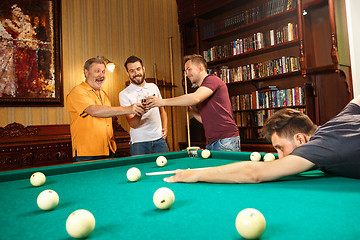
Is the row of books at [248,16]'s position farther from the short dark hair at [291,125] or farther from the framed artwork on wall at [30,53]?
the short dark hair at [291,125]

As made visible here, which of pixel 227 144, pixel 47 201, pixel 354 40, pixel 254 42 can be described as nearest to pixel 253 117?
pixel 254 42

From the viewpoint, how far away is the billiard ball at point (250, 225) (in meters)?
0.73

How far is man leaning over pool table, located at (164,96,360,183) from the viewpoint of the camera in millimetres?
1249

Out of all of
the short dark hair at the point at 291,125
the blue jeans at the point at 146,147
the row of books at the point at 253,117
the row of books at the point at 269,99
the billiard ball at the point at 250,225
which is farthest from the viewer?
the row of books at the point at 253,117

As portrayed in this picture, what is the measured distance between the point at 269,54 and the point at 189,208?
13.4ft

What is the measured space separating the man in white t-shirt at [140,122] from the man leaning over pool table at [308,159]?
1703 millimetres

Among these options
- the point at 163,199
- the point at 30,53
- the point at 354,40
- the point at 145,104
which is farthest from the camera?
the point at 30,53

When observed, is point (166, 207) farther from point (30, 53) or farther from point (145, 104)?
point (30, 53)

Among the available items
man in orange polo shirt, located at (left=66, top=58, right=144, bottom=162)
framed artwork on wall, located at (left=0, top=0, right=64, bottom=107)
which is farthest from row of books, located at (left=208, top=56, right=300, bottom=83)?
framed artwork on wall, located at (left=0, top=0, right=64, bottom=107)

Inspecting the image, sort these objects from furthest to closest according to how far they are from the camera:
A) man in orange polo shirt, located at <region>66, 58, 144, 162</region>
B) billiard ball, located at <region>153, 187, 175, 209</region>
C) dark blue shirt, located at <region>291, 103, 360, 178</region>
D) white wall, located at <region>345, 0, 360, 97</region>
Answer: white wall, located at <region>345, 0, 360, 97</region>
man in orange polo shirt, located at <region>66, 58, 144, 162</region>
dark blue shirt, located at <region>291, 103, 360, 178</region>
billiard ball, located at <region>153, 187, 175, 209</region>

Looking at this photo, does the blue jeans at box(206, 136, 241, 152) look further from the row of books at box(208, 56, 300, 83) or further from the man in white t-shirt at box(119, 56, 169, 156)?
the row of books at box(208, 56, 300, 83)

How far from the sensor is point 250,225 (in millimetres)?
733

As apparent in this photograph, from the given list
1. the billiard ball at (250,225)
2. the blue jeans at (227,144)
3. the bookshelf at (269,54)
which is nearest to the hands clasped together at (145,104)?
the blue jeans at (227,144)

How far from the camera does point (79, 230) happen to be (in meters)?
0.80
